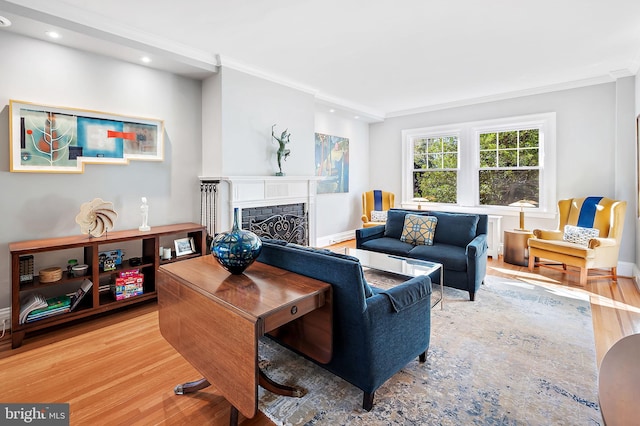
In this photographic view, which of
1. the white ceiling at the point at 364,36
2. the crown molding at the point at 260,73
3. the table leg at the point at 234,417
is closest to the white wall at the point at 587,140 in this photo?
the white ceiling at the point at 364,36

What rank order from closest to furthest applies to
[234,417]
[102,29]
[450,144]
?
[234,417], [102,29], [450,144]

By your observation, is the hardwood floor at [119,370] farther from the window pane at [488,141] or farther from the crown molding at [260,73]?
the window pane at [488,141]

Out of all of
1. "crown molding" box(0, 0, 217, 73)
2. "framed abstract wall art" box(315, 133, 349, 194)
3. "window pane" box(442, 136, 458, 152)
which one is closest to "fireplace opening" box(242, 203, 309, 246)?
"framed abstract wall art" box(315, 133, 349, 194)

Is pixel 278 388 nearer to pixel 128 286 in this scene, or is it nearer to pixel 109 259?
pixel 128 286

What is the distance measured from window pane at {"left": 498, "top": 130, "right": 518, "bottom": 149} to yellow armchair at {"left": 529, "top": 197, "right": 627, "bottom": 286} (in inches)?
46.2

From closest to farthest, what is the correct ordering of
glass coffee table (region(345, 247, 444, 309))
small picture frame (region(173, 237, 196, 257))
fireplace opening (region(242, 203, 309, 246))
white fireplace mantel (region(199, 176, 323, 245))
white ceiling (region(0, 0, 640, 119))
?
white ceiling (region(0, 0, 640, 119)), glass coffee table (region(345, 247, 444, 309)), small picture frame (region(173, 237, 196, 257)), white fireplace mantel (region(199, 176, 323, 245)), fireplace opening (region(242, 203, 309, 246))

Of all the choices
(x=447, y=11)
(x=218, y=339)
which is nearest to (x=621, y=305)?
Answer: (x=447, y=11)

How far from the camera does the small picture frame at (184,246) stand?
3.42 meters

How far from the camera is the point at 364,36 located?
3.04m

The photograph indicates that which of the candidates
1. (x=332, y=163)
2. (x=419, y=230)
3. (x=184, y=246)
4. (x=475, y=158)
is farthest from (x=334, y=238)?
(x=184, y=246)

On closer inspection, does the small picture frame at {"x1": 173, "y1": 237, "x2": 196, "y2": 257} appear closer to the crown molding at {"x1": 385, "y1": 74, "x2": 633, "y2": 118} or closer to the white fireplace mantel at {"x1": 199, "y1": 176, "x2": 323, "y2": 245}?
the white fireplace mantel at {"x1": 199, "y1": 176, "x2": 323, "y2": 245}

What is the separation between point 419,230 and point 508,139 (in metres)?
2.49

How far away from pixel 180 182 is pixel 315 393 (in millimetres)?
2873

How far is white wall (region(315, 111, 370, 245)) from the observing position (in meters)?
5.75
